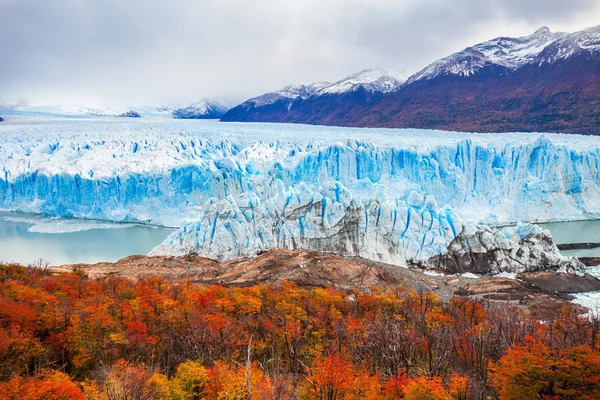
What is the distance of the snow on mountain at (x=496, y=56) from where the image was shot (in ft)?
204

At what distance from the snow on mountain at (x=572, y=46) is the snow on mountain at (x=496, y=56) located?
1.66m

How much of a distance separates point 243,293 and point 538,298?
12.5 meters

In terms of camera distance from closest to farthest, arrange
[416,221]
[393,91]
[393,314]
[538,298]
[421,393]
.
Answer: [421,393], [393,314], [538,298], [416,221], [393,91]

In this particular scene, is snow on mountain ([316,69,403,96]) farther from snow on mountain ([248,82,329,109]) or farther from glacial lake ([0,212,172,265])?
glacial lake ([0,212,172,265])

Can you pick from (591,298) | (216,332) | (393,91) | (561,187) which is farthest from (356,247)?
(393,91)

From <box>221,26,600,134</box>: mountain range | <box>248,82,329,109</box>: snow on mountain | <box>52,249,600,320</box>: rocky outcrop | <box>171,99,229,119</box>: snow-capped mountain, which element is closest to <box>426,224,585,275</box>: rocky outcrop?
<box>52,249,600,320</box>: rocky outcrop

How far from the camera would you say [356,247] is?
922 inches

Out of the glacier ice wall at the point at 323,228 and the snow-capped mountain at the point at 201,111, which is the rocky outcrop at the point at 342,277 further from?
the snow-capped mountain at the point at 201,111

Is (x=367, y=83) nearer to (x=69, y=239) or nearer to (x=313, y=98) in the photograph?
(x=313, y=98)

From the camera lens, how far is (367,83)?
7512 cm

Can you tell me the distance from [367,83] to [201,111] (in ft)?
149

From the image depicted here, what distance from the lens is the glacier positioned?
2345 centimetres

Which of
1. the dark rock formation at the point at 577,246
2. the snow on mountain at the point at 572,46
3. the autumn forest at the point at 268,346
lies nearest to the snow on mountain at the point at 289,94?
the snow on mountain at the point at 572,46

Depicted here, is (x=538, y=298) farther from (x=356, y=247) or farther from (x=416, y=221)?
(x=356, y=247)
